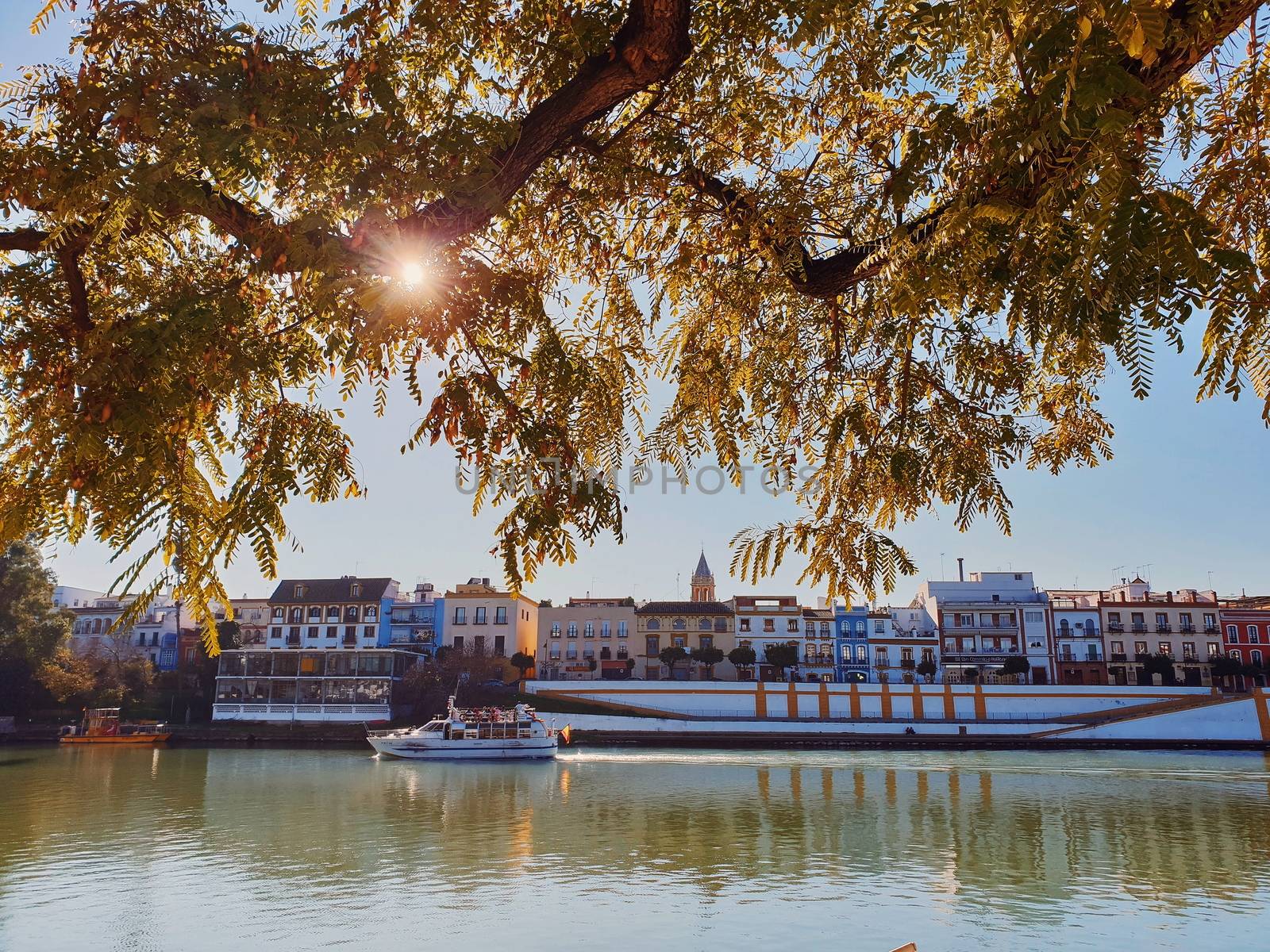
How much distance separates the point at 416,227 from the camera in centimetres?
254

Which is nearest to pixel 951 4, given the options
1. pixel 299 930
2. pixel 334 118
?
pixel 334 118

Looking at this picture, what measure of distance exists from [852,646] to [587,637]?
17406 millimetres

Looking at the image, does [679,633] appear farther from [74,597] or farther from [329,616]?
[74,597]

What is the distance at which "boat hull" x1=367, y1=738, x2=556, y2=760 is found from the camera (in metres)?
37.8

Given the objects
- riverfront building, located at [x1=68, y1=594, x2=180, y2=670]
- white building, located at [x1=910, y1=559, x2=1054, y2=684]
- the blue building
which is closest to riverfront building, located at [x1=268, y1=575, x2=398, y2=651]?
riverfront building, located at [x1=68, y1=594, x2=180, y2=670]

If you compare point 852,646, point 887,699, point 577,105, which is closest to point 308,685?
point 887,699

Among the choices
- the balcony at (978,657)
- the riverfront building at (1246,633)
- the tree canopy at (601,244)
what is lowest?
the balcony at (978,657)

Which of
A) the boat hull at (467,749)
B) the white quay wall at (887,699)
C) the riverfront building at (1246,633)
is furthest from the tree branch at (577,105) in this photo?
the riverfront building at (1246,633)

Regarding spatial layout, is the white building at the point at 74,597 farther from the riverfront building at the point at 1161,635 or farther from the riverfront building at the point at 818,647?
the riverfront building at the point at 1161,635

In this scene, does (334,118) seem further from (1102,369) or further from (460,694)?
(460,694)

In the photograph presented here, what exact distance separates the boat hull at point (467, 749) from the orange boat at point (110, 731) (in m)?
13.3

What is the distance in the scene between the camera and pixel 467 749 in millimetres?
38312

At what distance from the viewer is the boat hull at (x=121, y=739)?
1656 inches

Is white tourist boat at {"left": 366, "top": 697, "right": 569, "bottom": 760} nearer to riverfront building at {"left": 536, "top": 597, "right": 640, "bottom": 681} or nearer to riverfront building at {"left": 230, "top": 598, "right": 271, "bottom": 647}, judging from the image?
riverfront building at {"left": 536, "top": 597, "right": 640, "bottom": 681}
